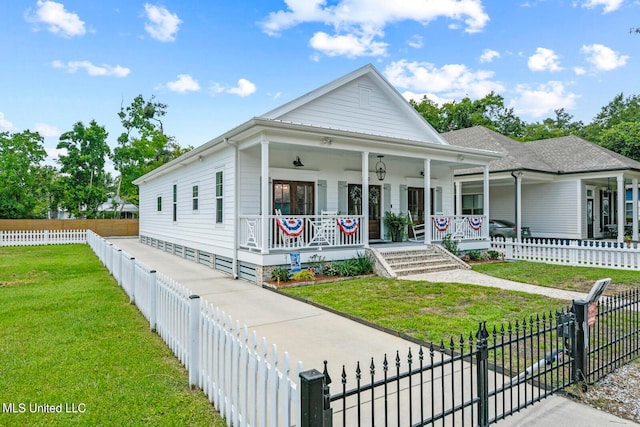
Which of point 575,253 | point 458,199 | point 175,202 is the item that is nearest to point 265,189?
point 175,202

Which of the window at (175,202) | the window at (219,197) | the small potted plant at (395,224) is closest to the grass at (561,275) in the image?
the small potted plant at (395,224)

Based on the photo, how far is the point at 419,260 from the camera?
11586 millimetres

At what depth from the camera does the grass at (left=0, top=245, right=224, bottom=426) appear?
10.3 feet

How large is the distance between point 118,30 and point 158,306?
18.3 m

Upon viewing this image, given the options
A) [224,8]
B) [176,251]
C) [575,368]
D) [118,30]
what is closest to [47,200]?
[118,30]

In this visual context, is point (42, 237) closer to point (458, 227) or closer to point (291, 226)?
point (291, 226)

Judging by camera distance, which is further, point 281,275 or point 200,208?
point 200,208

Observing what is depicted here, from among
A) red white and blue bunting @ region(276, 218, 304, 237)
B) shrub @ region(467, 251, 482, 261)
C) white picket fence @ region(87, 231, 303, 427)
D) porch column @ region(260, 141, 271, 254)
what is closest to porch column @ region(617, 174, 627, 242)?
shrub @ region(467, 251, 482, 261)

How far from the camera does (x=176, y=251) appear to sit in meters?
16.5

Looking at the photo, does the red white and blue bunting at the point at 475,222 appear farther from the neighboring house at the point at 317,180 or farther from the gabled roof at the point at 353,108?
the gabled roof at the point at 353,108

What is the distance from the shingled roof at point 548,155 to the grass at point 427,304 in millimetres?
10992

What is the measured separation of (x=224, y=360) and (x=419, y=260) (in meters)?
9.32

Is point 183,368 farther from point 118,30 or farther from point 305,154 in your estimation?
point 118,30

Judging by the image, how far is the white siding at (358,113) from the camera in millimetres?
12156
